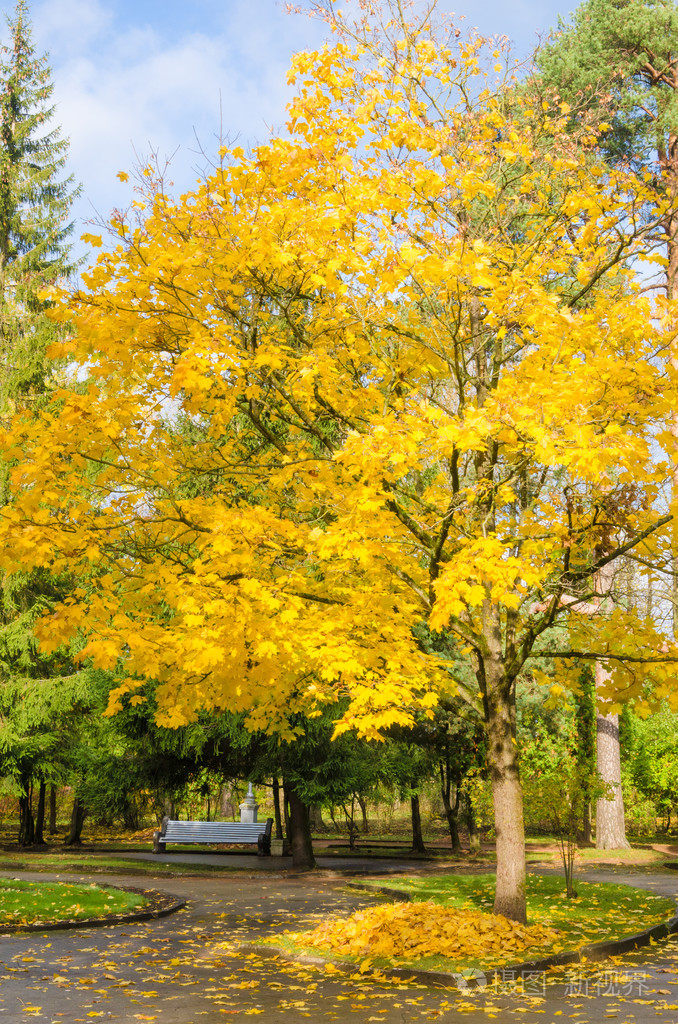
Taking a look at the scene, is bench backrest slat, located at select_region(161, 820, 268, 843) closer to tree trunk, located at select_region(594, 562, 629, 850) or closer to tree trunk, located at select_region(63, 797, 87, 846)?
tree trunk, located at select_region(63, 797, 87, 846)

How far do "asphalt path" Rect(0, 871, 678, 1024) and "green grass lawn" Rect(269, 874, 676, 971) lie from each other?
1.21ft

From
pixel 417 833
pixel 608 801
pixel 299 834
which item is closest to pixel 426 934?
pixel 299 834

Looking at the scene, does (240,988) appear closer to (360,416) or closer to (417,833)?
(360,416)

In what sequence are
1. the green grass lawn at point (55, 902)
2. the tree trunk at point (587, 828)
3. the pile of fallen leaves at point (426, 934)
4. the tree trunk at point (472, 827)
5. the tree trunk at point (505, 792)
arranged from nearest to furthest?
1. the pile of fallen leaves at point (426, 934)
2. the tree trunk at point (505, 792)
3. the green grass lawn at point (55, 902)
4. the tree trunk at point (472, 827)
5. the tree trunk at point (587, 828)

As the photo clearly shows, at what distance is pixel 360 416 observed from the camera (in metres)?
8.95

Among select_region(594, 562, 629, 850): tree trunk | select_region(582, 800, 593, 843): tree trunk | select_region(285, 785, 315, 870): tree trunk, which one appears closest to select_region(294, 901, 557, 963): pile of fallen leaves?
select_region(285, 785, 315, 870): tree trunk

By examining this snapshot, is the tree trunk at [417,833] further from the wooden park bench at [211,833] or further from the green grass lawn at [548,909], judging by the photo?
the green grass lawn at [548,909]

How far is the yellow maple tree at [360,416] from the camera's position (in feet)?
22.9

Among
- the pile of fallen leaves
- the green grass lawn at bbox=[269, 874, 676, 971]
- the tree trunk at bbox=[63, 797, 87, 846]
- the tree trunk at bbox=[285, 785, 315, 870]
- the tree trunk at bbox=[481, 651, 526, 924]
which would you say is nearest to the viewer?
the green grass lawn at bbox=[269, 874, 676, 971]

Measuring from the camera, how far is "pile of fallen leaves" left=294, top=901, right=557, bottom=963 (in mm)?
7891

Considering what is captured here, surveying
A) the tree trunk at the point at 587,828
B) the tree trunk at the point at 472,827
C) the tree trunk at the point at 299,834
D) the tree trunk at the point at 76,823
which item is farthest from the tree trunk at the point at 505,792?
the tree trunk at the point at 76,823

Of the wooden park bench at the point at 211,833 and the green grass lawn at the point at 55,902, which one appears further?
the wooden park bench at the point at 211,833

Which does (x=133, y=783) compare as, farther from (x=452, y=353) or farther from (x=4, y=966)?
(x=452, y=353)

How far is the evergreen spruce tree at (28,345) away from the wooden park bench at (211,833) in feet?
11.1
